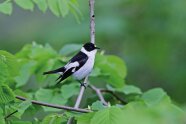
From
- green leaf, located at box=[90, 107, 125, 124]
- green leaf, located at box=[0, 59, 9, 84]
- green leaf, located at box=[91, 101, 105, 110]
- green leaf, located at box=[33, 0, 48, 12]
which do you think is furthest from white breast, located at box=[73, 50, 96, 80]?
green leaf, located at box=[90, 107, 125, 124]

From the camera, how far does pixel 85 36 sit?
9117 millimetres

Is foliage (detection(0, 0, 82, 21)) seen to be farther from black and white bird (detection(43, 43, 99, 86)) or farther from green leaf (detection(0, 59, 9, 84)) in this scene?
green leaf (detection(0, 59, 9, 84))

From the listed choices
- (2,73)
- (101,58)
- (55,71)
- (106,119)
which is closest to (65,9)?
(55,71)

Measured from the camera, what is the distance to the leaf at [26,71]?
16.1 feet

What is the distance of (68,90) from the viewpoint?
4.65 metres

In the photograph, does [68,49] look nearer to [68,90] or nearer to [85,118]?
[68,90]

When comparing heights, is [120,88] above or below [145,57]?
above

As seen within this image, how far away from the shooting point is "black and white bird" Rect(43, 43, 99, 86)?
14.5 ft

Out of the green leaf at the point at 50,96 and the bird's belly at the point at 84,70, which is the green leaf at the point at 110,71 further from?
the green leaf at the point at 50,96

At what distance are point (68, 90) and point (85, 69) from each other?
0.84 feet

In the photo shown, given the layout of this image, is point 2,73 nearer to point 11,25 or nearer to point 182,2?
point 182,2

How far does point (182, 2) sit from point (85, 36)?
1.65 metres

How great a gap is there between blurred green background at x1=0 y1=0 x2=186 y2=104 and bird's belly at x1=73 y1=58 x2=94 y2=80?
12.2 feet

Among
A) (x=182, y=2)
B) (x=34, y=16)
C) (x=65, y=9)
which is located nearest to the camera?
(x=65, y=9)
